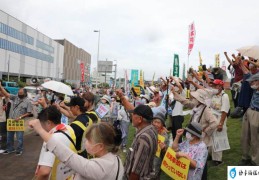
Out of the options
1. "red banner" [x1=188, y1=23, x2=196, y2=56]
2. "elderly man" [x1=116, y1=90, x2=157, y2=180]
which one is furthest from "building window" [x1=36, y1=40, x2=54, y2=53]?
"elderly man" [x1=116, y1=90, x2=157, y2=180]

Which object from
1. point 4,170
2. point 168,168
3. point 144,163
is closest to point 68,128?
point 144,163

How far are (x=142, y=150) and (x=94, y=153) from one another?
0.86 m

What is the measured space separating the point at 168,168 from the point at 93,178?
6.27ft

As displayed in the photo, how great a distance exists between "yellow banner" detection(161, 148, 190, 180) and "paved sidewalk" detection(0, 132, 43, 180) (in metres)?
3.88

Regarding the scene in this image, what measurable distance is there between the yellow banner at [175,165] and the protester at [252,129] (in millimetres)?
1960

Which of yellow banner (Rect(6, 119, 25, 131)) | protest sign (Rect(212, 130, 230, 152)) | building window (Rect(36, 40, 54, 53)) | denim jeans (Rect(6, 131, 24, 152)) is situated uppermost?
building window (Rect(36, 40, 54, 53))

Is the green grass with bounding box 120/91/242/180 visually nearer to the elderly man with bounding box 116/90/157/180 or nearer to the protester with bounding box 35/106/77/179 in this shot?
the elderly man with bounding box 116/90/157/180

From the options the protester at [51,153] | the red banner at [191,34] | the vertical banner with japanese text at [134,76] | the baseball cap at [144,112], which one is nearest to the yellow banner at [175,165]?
the baseball cap at [144,112]

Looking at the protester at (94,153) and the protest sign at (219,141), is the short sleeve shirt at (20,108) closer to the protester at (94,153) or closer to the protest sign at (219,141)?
the protest sign at (219,141)

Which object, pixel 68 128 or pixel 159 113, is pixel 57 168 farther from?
pixel 159 113

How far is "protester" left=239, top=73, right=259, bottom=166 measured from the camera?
5062mm

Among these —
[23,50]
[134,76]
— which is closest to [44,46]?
[23,50]

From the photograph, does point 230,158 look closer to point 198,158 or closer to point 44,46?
point 198,158

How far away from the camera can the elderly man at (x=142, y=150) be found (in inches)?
125
